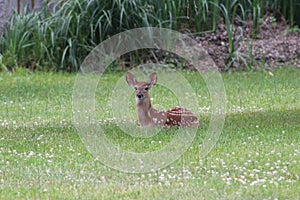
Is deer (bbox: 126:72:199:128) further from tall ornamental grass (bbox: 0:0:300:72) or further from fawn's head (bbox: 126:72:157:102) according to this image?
tall ornamental grass (bbox: 0:0:300:72)

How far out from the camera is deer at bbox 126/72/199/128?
25.7ft

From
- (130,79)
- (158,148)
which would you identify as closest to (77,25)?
(130,79)

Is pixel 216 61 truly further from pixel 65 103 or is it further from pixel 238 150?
pixel 238 150

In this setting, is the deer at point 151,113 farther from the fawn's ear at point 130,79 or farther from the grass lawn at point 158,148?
the grass lawn at point 158,148

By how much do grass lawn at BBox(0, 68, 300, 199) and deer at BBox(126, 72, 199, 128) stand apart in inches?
6.5

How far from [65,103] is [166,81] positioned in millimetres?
2091

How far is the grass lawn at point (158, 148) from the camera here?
18.3 ft

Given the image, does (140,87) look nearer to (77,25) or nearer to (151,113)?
(151,113)

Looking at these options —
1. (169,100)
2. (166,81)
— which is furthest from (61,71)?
(169,100)

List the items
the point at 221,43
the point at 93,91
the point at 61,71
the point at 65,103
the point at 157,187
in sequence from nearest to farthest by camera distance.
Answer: the point at 157,187 → the point at 65,103 → the point at 93,91 → the point at 61,71 → the point at 221,43

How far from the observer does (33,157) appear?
269 inches

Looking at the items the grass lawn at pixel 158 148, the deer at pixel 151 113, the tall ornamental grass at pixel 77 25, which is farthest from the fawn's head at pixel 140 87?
the tall ornamental grass at pixel 77 25

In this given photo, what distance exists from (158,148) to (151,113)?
890 mm

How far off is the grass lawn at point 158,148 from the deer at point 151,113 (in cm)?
17
